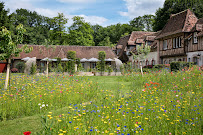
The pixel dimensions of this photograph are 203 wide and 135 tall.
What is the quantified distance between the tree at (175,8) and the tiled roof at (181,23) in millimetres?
10593

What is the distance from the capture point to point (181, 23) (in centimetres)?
2798

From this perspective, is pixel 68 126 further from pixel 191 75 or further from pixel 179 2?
pixel 179 2

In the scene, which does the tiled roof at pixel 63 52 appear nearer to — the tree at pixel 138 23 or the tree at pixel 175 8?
the tree at pixel 175 8

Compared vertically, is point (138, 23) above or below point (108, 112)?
above

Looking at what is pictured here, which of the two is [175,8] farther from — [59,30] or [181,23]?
[59,30]

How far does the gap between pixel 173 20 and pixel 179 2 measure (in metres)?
12.4

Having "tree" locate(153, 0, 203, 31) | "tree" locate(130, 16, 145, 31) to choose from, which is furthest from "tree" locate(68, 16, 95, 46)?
"tree" locate(130, 16, 145, 31)

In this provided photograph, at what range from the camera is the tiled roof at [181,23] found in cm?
2680

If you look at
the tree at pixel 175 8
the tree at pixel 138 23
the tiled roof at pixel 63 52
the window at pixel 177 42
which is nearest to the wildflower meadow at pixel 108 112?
the window at pixel 177 42

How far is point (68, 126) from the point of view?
423 centimetres

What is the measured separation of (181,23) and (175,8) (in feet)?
49.9

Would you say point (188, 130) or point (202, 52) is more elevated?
point (202, 52)


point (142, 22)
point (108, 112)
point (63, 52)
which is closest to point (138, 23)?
point (142, 22)

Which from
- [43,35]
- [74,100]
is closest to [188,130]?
[74,100]
